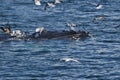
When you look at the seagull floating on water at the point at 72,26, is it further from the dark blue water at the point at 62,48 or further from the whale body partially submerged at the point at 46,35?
the whale body partially submerged at the point at 46,35

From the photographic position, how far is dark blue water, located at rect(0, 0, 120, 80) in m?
36.7

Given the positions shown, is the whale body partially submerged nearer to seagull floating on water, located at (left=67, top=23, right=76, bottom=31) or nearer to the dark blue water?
the dark blue water

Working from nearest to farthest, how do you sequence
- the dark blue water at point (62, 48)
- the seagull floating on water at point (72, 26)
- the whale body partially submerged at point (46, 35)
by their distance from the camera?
the dark blue water at point (62, 48) → the whale body partially submerged at point (46, 35) → the seagull floating on water at point (72, 26)

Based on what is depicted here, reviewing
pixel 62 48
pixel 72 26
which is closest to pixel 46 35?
pixel 62 48

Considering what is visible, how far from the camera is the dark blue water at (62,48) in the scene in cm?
3672

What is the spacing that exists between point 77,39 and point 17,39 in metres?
3.40

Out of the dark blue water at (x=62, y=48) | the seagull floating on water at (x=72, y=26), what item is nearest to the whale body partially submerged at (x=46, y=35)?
the dark blue water at (x=62, y=48)

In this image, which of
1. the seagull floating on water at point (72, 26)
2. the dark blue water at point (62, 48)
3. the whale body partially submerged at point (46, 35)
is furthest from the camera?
the seagull floating on water at point (72, 26)

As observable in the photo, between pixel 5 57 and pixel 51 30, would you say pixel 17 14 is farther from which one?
pixel 5 57

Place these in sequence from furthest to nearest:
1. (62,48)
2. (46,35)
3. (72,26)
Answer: (72,26) → (46,35) → (62,48)

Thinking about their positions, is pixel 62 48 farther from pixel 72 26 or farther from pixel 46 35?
pixel 72 26

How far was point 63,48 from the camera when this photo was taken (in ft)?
138

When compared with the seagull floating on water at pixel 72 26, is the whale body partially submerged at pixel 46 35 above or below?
above

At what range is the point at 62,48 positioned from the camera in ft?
138
